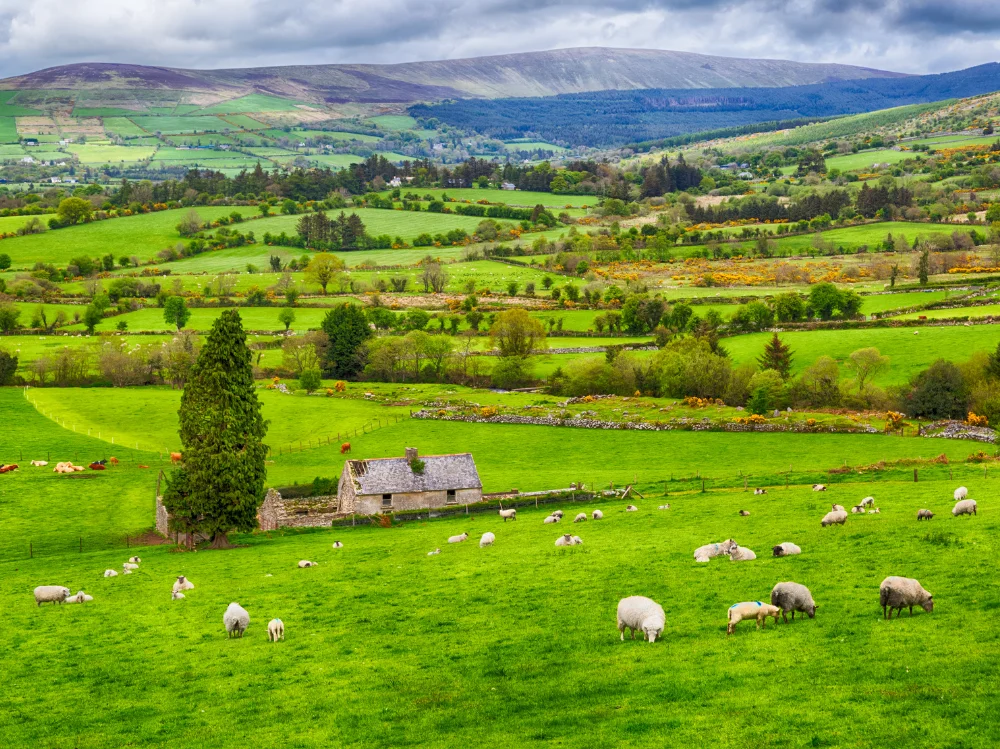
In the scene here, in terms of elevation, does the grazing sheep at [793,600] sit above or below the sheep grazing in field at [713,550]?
above

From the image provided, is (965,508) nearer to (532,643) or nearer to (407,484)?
(532,643)

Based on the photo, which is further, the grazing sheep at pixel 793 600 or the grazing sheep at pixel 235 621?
the grazing sheep at pixel 235 621

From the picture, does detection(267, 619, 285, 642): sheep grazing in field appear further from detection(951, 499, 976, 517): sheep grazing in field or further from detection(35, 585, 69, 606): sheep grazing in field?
detection(951, 499, 976, 517): sheep grazing in field

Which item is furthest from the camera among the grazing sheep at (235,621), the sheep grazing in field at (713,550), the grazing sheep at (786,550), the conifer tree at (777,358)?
the conifer tree at (777,358)

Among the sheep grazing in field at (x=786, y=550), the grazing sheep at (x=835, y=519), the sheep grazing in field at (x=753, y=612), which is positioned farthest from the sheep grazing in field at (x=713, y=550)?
the sheep grazing in field at (x=753, y=612)

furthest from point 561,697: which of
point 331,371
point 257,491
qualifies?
point 331,371

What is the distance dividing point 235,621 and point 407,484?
31.1m

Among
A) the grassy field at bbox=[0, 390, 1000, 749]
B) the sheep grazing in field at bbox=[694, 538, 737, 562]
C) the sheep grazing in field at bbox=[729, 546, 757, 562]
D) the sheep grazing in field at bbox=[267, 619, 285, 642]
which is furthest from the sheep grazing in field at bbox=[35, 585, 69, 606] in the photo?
the sheep grazing in field at bbox=[729, 546, 757, 562]

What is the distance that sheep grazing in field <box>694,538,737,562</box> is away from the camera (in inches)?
1355

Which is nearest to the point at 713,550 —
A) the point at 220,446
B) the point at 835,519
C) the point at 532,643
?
the point at 835,519

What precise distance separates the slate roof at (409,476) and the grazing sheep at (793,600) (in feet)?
125

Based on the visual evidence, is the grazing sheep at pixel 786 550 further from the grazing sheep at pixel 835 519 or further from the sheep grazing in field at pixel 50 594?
the sheep grazing in field at pixel 50 594

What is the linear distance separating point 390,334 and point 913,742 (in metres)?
124

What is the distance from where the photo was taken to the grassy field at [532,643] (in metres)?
20.4
